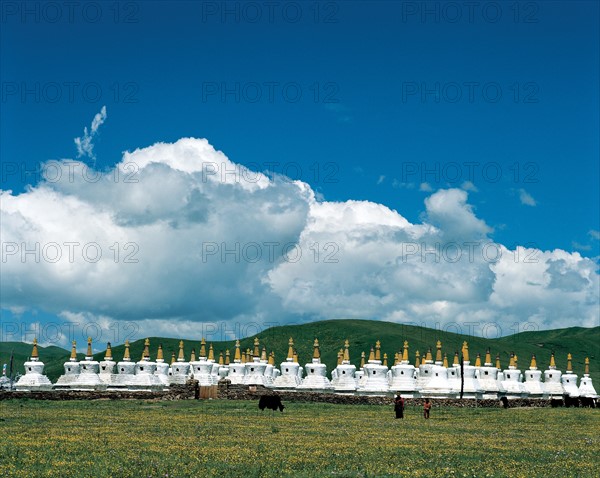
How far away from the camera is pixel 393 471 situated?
940 inches

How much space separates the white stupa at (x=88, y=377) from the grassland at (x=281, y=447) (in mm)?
42545

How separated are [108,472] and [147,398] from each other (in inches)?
2020

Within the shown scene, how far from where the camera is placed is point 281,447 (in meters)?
29.6

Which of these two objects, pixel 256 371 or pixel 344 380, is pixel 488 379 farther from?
pixel 256 371

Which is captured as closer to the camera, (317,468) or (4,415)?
(317,468)

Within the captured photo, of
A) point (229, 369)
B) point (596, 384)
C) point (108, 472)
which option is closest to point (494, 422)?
point (108, 472)

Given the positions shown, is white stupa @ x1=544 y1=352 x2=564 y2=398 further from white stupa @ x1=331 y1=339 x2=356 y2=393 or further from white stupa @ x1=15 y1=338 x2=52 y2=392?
white stupa @ x1=15 y1=338 x2=52 y2=392

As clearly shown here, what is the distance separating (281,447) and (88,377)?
211 ft

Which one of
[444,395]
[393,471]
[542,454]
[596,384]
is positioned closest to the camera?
[393,471]

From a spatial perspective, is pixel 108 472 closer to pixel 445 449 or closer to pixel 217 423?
pixel 445 449

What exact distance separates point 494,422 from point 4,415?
2745 cm

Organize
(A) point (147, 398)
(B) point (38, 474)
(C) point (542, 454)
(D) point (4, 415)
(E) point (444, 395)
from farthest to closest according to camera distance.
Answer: (E) point (444, 395), (A) point (147, 398), (D) point (4, 415), (C) point (542, 454), (B) point (38, 474)

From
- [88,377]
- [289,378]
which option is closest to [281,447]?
[289,378]

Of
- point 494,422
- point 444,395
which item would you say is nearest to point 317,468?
point 494,422
